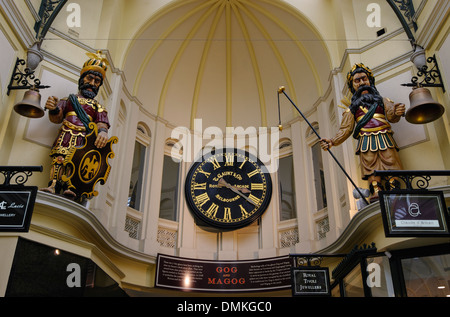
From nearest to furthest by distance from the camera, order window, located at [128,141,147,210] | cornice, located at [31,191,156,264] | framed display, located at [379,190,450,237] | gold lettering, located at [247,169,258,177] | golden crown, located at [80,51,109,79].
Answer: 1. framed display, located at [379,190,450,237]
2. cornice, located at [31,191,156,264]
3. golden crown, located at [80,51,109,79]
4. window, located at [128,141,147,210]
5. gold lettering, located at [247,169,258,177]

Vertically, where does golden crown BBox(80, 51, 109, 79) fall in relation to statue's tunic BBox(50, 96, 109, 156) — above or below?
above

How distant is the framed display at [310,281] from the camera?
642 centimetres

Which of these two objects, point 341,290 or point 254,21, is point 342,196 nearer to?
point 341,290

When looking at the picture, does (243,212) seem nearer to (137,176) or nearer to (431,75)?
(137,176)

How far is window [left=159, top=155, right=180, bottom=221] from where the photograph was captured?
9727mm

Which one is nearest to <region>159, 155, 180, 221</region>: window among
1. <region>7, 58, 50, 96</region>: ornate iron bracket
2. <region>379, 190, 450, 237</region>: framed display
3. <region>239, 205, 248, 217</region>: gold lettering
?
<region>239, 205, 248, 217</region>: gold lettering

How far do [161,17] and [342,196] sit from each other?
5.26 meters

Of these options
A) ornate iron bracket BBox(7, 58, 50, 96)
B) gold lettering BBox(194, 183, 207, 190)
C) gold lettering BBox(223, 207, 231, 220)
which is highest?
ornate iron bracket BBox(7, 58, 50, 96)

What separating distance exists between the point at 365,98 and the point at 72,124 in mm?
4377

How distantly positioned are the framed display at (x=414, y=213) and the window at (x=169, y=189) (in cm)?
587

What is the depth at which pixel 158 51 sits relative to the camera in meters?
10.3

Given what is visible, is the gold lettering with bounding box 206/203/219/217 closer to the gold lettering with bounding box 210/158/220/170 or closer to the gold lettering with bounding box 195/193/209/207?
the gold lettering with bounding box 195/193/209/207

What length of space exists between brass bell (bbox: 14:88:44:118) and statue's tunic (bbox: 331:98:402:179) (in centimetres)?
460

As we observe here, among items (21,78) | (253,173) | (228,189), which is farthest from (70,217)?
(253,173)
